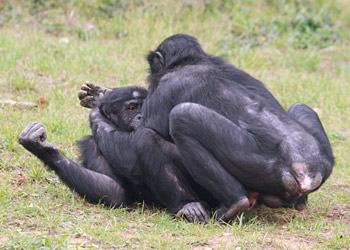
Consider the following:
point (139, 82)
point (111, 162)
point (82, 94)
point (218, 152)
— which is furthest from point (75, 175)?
point (139, 82)

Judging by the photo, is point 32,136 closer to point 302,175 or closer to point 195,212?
point 195,212

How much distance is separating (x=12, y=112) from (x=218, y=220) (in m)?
3.45

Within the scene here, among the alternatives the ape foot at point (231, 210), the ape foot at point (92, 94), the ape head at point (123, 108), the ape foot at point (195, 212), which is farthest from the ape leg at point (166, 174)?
the ape foot at point (92, 94)

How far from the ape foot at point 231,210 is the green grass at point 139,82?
9 centimetres

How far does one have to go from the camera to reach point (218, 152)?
450 centimetres

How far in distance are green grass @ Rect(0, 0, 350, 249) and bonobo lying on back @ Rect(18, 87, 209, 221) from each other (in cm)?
15

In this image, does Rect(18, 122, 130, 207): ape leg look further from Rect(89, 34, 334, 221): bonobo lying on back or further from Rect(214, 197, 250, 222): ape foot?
Rect(214, 197, 250, 222): ape foot

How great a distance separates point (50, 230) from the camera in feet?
13.8

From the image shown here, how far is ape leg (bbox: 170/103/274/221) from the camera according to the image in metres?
4.47

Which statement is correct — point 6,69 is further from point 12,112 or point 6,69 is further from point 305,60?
point 305,60

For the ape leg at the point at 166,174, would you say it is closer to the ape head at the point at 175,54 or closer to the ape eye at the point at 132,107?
the ape eye at the point at 132,107

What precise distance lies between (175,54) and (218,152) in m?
1.32

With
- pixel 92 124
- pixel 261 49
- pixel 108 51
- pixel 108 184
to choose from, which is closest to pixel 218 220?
pixel 108 184

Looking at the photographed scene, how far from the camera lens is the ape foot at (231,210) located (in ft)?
14.9
